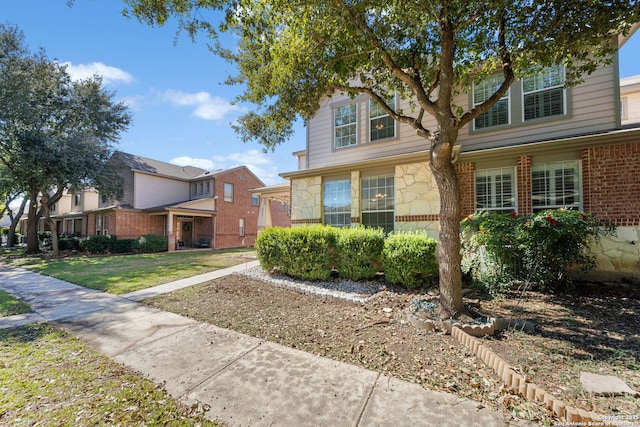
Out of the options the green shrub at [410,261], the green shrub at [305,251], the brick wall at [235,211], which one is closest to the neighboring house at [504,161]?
the green shrub at [410,261]

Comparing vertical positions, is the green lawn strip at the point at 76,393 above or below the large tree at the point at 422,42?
below

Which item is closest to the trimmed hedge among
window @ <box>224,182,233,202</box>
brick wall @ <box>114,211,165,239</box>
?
brick wall @ <box>114,211,165,239</box>

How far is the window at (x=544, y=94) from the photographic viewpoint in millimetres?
7684

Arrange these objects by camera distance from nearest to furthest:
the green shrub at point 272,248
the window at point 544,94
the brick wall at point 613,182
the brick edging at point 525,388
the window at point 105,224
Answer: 1. the brick edging at point 525,388
2. the brick wall at point 613,182
3. the window at point 544,94
4. the green shrub at point 272,248
5. the window at point 105,224

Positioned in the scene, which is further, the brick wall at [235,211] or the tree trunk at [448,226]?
the brick wall at [235,211]

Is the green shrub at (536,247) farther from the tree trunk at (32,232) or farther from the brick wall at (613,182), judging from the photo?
the tree trunk at (32,232)

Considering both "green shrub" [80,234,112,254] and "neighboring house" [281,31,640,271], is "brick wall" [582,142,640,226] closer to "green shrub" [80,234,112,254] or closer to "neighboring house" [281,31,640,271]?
"neighboring house" [281,31,640,271]

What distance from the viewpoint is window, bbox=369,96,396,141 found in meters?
9.86

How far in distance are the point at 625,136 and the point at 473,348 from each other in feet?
22.4

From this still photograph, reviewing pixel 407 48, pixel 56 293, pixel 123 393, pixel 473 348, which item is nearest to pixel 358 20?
pixel 407 48

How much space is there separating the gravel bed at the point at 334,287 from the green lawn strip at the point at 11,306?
4917 mm

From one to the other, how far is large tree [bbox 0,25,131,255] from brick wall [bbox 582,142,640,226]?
74.1 feet

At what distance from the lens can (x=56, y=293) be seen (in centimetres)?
721

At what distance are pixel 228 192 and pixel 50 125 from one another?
12.2 m
